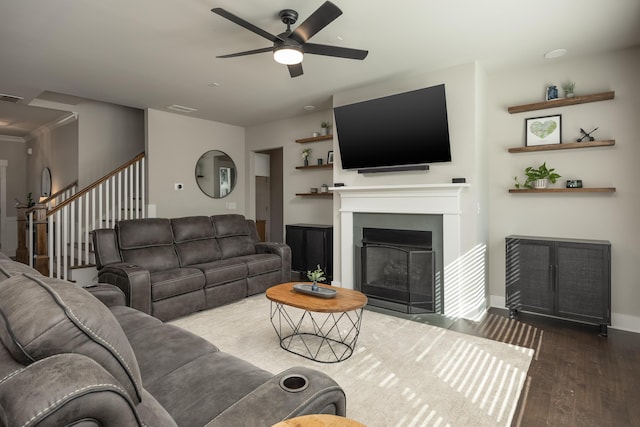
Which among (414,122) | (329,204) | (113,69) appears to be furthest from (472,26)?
(113,69)

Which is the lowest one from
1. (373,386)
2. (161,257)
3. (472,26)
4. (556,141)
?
(373,386)

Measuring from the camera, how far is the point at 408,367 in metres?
2.50

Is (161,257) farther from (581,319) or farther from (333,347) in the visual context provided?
(581,319)

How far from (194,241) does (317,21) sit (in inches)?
121

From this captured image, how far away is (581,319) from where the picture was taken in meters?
3.19

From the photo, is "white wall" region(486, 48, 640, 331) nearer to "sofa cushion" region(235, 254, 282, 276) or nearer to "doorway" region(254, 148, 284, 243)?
"sofa cushion" region(235, 254, 282, 276)

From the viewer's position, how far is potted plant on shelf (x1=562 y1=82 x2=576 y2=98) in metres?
3.45

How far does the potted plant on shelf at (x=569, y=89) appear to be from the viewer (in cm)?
345

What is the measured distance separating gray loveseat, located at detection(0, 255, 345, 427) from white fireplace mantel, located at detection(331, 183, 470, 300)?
2773 millimetres

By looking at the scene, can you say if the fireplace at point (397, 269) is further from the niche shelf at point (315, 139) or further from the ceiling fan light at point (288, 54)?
the ceiling fan light at point (288, 54)

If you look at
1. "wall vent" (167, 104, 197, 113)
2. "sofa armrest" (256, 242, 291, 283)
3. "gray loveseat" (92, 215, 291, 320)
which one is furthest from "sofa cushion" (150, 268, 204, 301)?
"wall vent" (167, 104, 197, 113)

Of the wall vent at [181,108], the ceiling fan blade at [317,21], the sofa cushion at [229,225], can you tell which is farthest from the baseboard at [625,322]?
the wall vent at [181,108]

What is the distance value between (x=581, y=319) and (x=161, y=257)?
4338mm

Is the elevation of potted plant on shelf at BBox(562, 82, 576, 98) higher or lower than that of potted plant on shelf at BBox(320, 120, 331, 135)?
lower
